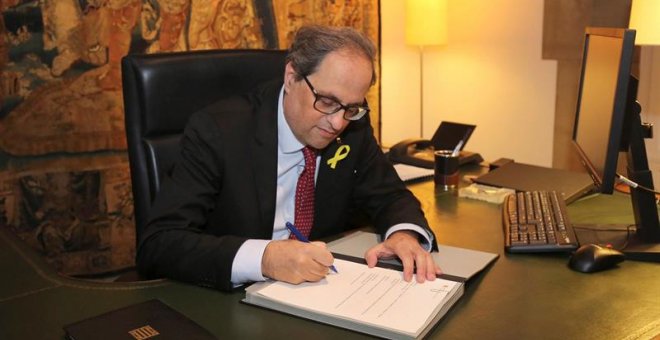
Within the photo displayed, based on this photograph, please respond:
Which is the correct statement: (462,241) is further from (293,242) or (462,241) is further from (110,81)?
(110,81)

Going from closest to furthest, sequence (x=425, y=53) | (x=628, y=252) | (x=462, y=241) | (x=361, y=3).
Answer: (x=628, y=252), (x=462, y=241), (x=361, y=3), (x=425, y=53)

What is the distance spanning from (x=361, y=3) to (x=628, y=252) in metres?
2.29

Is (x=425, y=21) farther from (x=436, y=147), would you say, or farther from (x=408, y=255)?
(x=408, y=255)

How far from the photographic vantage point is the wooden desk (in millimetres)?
1056

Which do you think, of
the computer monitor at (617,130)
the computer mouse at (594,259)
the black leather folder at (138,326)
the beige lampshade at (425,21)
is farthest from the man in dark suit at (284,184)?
the beige lampshade at (425,21)

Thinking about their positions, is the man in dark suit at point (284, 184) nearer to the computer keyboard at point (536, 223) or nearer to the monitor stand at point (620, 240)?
the computer keyboard at point (536, 223)

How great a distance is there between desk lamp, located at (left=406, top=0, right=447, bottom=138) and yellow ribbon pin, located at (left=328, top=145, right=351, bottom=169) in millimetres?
1909

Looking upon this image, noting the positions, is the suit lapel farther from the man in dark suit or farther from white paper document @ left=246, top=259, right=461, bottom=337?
white paper document @ left=246, top=259, right=461, bottom=337

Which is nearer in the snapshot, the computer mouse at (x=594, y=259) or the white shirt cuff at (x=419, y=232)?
the computer mouse at (x=594, y=259)

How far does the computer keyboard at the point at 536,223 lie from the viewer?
1.40m

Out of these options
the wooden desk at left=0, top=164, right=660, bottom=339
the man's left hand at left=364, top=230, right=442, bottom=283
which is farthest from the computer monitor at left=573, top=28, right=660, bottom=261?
the man's left hand at left=364, top=230, right=442, bottom=283

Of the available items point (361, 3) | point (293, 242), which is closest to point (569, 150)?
point (361, 3)

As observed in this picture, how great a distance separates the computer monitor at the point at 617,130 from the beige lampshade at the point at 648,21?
2.27ft

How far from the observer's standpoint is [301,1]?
10.2ft
